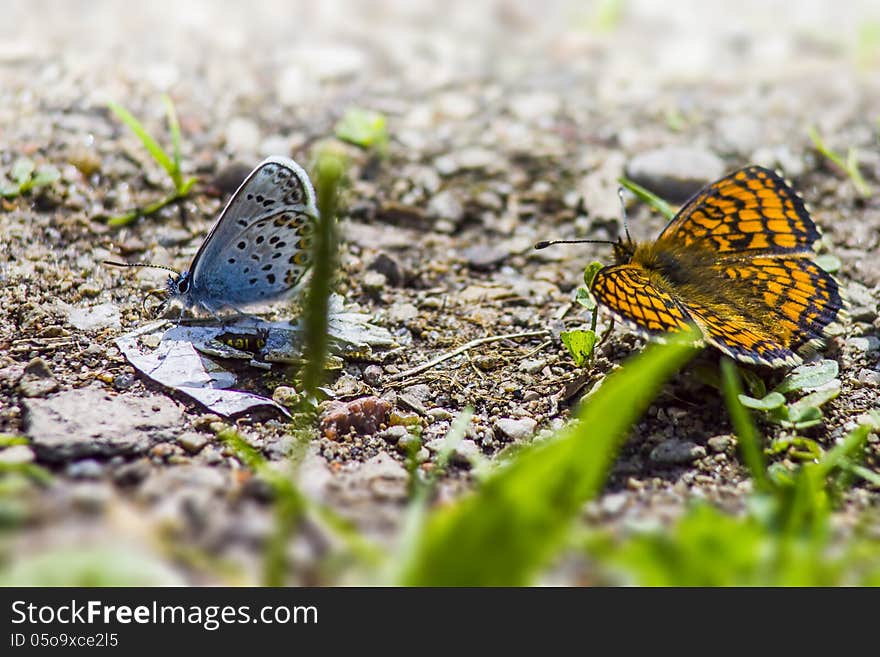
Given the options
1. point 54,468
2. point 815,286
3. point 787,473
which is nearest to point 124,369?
point 54,468

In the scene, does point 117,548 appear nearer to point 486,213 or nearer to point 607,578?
point 607,578

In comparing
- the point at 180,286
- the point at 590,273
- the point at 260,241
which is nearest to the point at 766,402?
the point at 590,273

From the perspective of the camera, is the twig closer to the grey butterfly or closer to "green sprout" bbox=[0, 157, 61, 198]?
the grey butterfly

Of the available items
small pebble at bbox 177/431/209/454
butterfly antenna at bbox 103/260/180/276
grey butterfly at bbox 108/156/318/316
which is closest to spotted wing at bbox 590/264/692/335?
grey butterfly at bbox 108/156/318/316

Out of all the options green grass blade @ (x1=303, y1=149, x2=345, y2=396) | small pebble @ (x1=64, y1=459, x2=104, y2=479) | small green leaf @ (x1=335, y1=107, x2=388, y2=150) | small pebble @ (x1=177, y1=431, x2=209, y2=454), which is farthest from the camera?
small green leaf @ (x1=335, y1=107, x2=388, y2=150)
